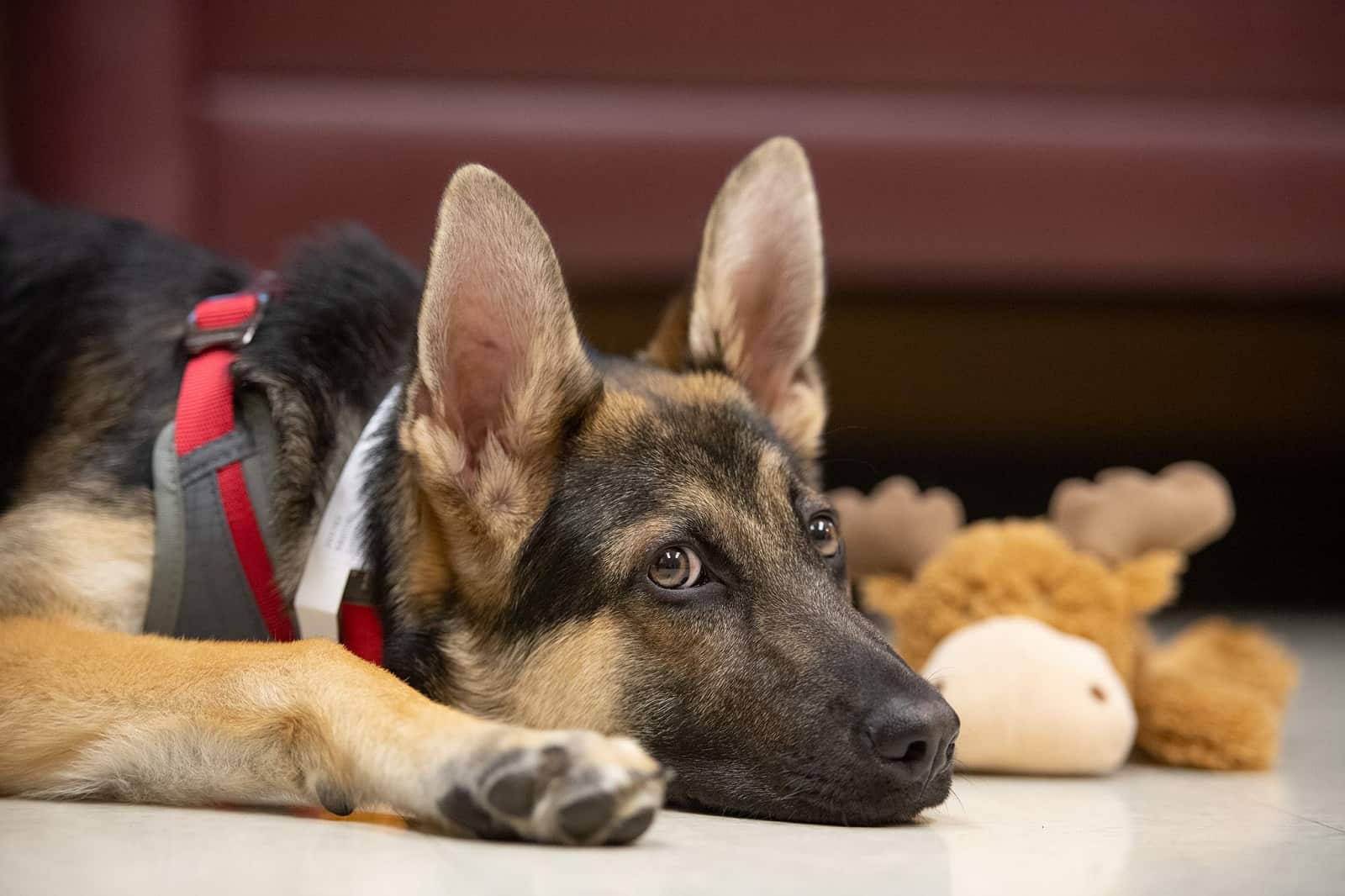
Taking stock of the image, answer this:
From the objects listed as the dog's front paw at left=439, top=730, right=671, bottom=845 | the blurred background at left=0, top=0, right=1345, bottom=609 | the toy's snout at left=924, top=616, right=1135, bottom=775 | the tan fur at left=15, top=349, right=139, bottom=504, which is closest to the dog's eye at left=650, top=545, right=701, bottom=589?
the dog's front paw at left=439, top=730, right=671, bottom=845

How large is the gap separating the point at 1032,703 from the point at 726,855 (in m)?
0.96

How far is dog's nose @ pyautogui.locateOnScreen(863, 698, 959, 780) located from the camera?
205cm

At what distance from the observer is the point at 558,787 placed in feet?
5.73

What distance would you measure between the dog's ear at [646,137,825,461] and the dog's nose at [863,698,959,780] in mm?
993

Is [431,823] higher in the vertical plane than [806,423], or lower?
lower

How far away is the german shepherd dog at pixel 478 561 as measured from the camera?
2025mm

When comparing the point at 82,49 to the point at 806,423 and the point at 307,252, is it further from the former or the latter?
the point at 806,423

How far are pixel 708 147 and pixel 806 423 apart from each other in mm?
2058

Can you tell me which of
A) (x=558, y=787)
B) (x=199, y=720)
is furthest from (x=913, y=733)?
(x=199, y=720)

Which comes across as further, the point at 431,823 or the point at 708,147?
the point at 708,147

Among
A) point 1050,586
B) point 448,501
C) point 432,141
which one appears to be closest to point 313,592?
point 448,501

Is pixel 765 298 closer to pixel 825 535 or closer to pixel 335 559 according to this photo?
pixel 825 535

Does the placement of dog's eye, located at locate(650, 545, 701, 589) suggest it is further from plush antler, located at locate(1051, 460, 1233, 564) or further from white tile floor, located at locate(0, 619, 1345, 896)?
plush antler, located at locate(1051, 460, 1233, 564)

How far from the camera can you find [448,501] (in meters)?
2.38
